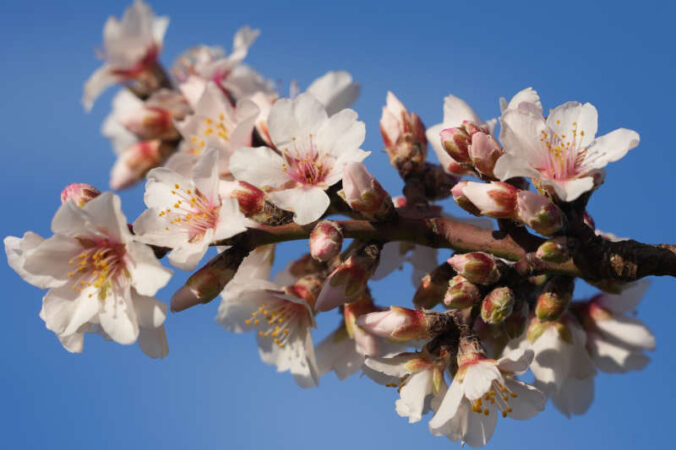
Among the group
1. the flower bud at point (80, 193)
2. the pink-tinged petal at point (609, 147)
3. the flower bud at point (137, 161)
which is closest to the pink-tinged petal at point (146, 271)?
the flower bud at point (80, 193)

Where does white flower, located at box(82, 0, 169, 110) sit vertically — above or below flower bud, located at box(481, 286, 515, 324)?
above

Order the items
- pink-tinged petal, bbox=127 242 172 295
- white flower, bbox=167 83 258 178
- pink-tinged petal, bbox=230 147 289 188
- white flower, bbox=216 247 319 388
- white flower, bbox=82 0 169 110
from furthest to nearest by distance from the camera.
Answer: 1. white flower, bbox=82 0 169 110
2. white flower, bbox=167 83 258 178
3. white flower, bbox=216 247 319 388
4. pink-tinged petal, bbox=230 147 289 188
5. pink-tinged petal, bbox=127 242 172 295

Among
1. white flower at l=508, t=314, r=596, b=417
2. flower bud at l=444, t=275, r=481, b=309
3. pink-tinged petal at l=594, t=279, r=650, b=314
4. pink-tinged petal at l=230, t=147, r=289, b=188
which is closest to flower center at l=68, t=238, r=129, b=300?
pink-tinged petal at l=230, t=147, r=289, b=188

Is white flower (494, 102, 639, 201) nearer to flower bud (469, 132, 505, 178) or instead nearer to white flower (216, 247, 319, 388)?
flower bud (469, 132, 505, 178)

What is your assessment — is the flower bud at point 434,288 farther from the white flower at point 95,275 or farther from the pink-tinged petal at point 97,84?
the pink-tinged petal at point 97,84

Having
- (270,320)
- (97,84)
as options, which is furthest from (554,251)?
(97,84)

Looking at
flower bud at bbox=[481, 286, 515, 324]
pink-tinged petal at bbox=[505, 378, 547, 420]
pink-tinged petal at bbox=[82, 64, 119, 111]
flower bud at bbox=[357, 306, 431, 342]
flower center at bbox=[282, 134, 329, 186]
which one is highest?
pink-tinged petal at bbox=[82, 64, 119, 111]

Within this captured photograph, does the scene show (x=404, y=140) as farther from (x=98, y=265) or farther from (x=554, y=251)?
(x=98, y=265)
